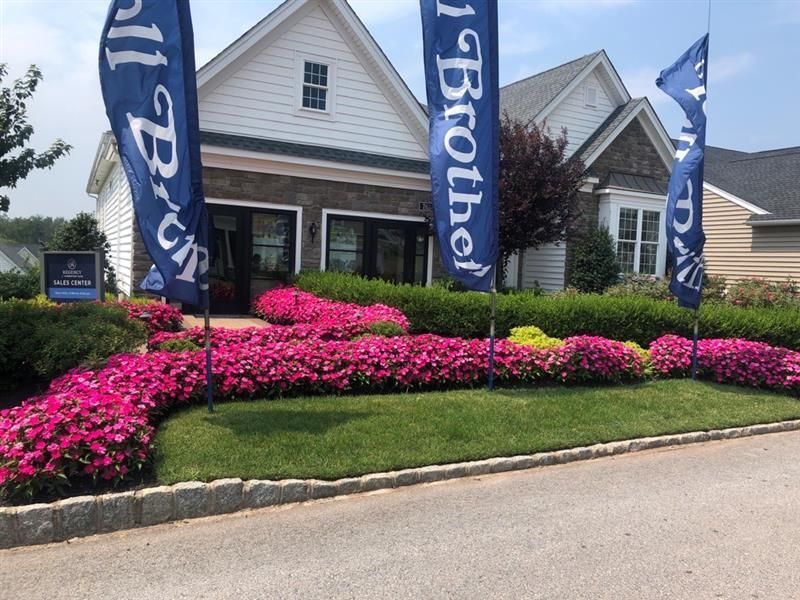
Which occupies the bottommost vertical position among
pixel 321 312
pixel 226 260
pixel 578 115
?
pixel 321 312

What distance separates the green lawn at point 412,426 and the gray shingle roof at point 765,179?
12960mm

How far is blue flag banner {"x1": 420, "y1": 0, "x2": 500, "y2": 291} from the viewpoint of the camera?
276 inches

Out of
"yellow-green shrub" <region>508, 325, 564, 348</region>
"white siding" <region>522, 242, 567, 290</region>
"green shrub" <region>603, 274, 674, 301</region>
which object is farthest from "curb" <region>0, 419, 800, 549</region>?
"white siding" <region>522, 242, 567, 290</region>

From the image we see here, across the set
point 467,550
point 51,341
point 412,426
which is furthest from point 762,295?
point 51,341

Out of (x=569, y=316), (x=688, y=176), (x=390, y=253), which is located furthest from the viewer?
(x=390, y=253)

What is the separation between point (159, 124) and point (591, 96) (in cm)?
1694

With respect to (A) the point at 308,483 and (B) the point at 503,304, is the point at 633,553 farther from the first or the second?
(B) the point at 503,304

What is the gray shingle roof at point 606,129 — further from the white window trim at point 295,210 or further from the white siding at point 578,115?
the white window trim at point 295,210

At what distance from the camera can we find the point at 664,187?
61.6ft

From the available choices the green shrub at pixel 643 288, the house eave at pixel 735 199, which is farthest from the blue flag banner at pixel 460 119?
the house eave at pixel 735 199

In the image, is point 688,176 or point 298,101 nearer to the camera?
point 688,176

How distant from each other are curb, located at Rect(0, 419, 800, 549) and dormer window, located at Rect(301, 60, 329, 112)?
11.3m

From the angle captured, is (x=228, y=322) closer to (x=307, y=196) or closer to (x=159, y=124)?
(x=307, y=196)

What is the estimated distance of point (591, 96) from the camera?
1911cm
